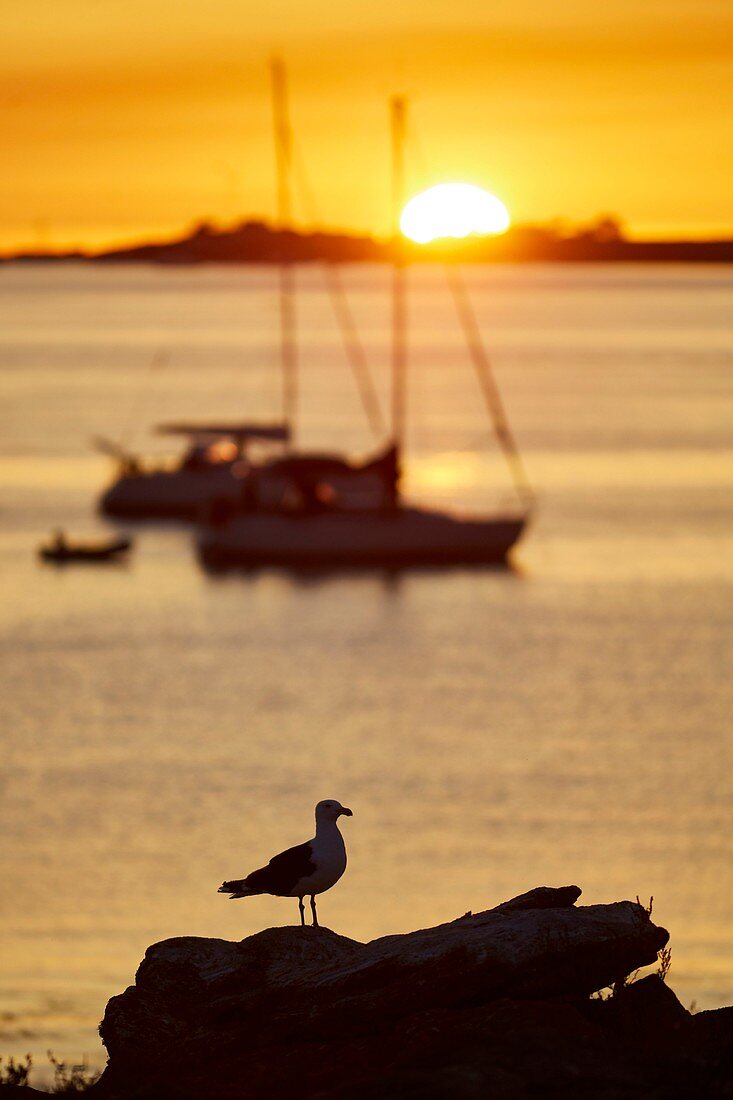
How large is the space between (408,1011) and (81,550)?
55.7 metres

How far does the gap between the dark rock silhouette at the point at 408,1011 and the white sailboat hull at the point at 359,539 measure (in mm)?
48674

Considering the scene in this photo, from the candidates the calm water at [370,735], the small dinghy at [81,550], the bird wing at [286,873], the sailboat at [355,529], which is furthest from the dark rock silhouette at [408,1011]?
the small dinghy at [81,550]

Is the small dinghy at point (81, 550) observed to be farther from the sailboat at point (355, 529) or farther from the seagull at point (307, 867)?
the seagull at point (307, 867)

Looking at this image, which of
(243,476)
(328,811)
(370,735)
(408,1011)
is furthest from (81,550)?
(408,1011)

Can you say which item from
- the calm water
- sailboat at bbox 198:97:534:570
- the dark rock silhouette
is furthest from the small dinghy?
the dark rock silhouette

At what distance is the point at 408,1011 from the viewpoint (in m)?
10.2

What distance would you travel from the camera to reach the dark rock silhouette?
952cm

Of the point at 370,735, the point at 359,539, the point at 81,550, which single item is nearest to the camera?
the point at 370,735

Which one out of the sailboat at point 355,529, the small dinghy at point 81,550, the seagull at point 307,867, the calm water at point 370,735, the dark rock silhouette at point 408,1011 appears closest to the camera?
the dark rock silhouette at point 408,1011

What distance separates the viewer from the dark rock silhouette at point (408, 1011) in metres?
9.52

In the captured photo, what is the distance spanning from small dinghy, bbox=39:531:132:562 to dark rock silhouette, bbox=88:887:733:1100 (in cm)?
5397

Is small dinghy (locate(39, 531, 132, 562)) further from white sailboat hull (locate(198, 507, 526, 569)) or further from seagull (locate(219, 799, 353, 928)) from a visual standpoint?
seagull (locate(219, 799, 353, 928))

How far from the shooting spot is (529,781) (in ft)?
124

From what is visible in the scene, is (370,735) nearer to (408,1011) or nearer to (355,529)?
(355,529)
